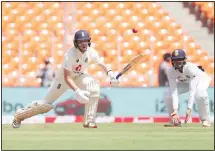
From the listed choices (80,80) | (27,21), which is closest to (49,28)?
(27,21)

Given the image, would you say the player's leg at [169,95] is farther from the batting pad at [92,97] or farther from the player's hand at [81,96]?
the player's hand at [81,96]

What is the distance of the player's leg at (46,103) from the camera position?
1062cm

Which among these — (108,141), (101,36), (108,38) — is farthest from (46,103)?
(101,36)

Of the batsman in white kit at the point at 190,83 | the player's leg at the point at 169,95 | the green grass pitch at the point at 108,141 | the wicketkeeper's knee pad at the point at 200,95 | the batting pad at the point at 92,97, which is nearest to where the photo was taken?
the green grass pitch at the point at 108,141

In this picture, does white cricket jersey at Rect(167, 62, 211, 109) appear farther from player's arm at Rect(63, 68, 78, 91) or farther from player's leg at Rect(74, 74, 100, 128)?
player's arm at Rect(63, 68, 78, 91)

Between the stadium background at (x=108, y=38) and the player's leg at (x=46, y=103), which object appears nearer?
the player's leg at (x=46, y=103)

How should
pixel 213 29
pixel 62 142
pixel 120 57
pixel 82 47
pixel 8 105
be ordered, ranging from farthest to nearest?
pixel 213 29, pixel 120 57, pixel 8 105, pixel 82 47, pixel 62 142

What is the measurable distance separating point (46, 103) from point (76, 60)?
80cm

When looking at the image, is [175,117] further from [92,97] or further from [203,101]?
[92,97]

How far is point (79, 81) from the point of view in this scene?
10.7 m

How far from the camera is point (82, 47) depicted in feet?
34.1

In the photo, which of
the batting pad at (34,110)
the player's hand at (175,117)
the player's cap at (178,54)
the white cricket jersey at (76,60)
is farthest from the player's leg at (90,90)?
the player's cap at (178,54)

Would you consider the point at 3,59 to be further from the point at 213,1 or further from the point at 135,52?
the point at 213,1

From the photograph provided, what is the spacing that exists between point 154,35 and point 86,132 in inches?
340
